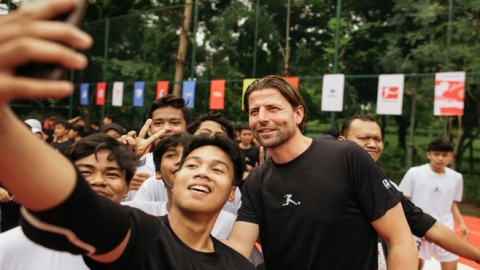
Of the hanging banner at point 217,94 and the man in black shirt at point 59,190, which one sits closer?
the man in black shirt at point 59,190

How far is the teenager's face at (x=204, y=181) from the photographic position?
6.53 ft

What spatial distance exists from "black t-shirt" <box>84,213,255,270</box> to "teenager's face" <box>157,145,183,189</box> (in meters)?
1.36

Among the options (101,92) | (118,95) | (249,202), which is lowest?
(249,202)

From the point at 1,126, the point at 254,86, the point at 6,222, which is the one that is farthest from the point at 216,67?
the point at 1,126

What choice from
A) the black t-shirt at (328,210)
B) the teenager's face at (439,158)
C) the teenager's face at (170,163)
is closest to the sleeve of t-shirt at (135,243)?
the black t-shirt at (328,210)

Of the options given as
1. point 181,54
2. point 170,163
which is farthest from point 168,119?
point 181,54

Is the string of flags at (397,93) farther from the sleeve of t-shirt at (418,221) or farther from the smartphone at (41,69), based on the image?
the smartphone at (41,69)

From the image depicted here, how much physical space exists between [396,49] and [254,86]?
11.8 metres

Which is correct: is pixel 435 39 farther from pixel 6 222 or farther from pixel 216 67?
pixel 6 222

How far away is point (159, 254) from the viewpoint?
1480mm

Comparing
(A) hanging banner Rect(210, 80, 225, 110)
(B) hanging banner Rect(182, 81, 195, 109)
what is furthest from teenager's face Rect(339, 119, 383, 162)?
(B) hanging banner Rect(182, 81, 195, 109)

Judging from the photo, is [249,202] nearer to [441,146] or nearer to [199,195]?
[199,195]

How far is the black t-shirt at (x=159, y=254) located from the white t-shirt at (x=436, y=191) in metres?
4.37

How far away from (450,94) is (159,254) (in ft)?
30.0
